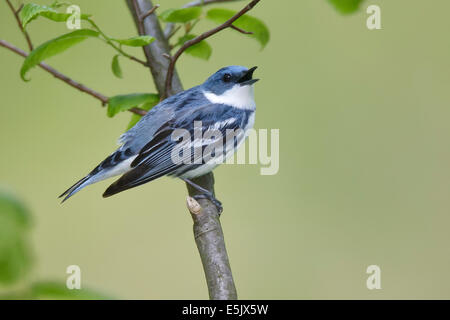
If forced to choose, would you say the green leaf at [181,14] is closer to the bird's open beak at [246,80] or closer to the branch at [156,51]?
the branch at [156,51]

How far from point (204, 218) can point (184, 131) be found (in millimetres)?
434

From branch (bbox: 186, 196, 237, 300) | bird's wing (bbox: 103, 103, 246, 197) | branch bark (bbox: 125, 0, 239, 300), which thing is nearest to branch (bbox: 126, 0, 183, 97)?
branch bark (bbox: 125, 0, 239, 300)

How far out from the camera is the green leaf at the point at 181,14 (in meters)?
1.43

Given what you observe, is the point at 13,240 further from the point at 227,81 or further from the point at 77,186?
the point at 227,81

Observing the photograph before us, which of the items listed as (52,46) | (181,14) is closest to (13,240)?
(52,46)

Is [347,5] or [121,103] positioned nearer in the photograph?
[347,5]

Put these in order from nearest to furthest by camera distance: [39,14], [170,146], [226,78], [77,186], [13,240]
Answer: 1. [13,240]
2. [39,14]
3. [77,186]
4. [170,146]
5. [226,78]

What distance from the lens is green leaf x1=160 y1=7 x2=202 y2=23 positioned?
4.68 feet

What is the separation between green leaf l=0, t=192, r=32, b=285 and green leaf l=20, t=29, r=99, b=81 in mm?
A: 889

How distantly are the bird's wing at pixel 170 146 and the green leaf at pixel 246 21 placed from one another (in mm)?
351

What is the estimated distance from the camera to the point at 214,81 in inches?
73.5

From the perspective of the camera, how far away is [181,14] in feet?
4.72

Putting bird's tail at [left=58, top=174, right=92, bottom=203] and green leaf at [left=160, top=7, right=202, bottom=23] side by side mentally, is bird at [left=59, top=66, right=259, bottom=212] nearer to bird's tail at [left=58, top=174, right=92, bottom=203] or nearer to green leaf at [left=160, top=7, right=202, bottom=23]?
bird's tail at [left=58, top=174, right=92, bottom=203]

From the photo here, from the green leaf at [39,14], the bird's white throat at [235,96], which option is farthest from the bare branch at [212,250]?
the green leaf at [39,14]
